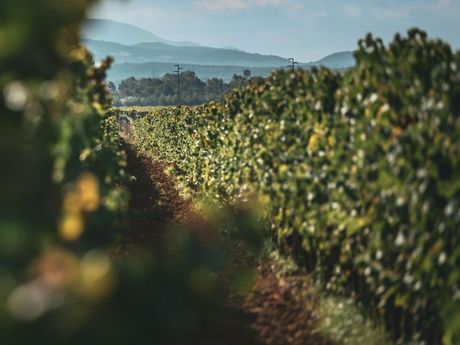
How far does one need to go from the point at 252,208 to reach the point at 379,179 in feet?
12.8

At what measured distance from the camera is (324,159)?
20.5 ft

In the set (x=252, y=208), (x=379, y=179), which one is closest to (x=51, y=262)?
(x=379, y=179)

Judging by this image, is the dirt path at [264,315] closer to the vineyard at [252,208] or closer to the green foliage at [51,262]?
the vineyard at [252,208]

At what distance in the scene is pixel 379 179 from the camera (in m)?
5.13

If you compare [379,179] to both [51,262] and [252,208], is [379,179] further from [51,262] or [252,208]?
[252,208]

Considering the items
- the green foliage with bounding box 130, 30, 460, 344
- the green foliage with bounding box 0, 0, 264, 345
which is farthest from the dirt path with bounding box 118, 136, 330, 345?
the green foliage with bounding box 0, 0, 264, 345

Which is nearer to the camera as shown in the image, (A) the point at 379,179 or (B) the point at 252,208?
(A) the point at 379,179

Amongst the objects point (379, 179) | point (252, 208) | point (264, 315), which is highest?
point (379, 179)

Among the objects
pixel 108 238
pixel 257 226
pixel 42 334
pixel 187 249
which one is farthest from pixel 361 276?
pixel 42 334

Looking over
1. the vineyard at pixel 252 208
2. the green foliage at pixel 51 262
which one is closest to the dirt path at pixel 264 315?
the vineyard at pixel 252 208

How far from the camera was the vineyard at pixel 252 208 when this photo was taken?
2.28 m

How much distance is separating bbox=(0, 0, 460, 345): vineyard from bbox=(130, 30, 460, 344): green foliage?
0.02 metres

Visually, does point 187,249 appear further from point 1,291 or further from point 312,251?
point 312,251

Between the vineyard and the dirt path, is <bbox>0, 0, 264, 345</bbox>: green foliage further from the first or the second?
the dirt path
